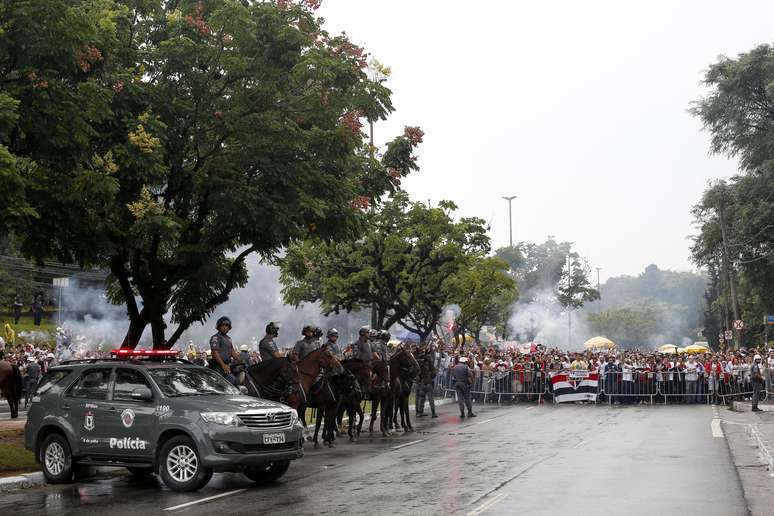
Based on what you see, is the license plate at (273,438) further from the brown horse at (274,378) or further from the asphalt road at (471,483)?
the brown horse at (274,378)

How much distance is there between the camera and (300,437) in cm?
1391

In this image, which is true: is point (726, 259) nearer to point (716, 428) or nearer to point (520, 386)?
point (520, 386)

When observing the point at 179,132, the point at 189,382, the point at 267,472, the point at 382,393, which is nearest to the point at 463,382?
the point at 382,393

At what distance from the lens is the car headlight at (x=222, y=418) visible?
12797 millimetres

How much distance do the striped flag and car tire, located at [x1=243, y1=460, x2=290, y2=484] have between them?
22183mm

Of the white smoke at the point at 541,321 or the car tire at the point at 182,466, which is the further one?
the white smoke at the point at 541,321

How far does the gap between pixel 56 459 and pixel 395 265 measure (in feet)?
78.1

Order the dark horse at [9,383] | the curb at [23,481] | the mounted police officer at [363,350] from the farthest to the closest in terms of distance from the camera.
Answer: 1. the dark horse at [9,383]
2. the mounted police officer at [363,350]
3. the curb at [23,481]

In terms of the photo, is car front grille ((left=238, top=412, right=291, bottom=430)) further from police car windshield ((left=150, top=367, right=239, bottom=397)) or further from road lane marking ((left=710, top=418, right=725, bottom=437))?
road lane marking ((left=710, top=418, right=725, bottom=437))

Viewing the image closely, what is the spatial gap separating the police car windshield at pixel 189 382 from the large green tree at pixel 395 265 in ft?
68.5

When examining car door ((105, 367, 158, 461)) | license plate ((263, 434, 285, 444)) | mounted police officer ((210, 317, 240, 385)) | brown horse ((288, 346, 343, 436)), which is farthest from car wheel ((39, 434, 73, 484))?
brown horse ((288, 346, 343, 436))

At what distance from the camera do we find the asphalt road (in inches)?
439

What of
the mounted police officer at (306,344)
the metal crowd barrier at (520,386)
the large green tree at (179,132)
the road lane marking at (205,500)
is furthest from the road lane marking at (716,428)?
the road lane marking at (205,500)

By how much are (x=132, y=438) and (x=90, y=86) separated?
6.01 metres
